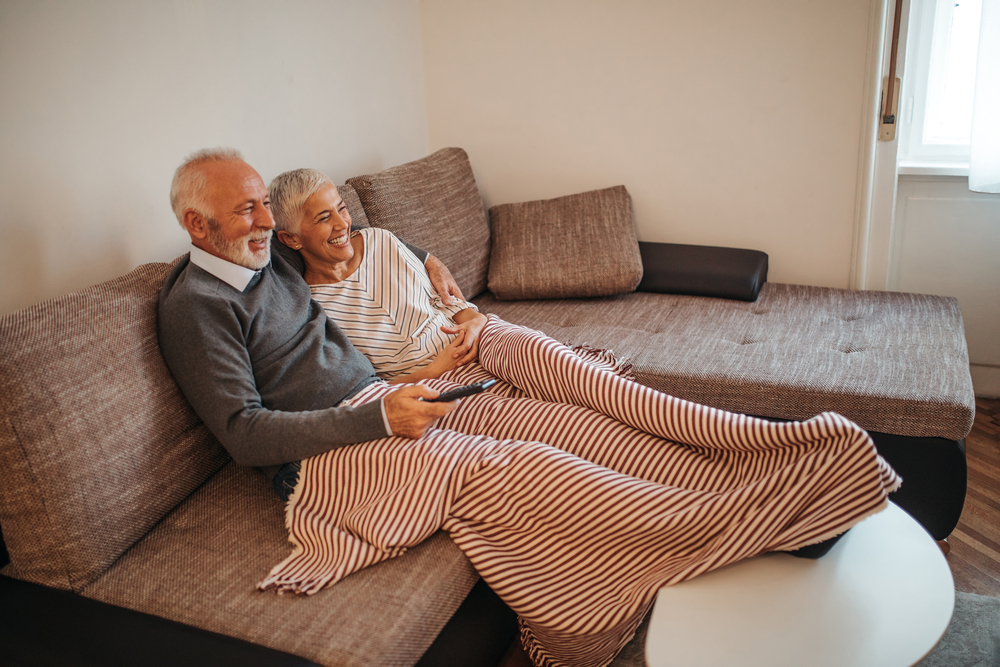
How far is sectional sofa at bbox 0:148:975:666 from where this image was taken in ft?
3.94

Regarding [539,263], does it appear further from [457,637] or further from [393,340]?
[457,637]

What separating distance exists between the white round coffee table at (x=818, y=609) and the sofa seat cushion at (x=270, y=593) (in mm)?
384

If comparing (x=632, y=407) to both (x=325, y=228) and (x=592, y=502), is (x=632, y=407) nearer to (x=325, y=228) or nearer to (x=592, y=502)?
(x=592, y=502)

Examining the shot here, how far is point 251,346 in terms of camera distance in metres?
1.56

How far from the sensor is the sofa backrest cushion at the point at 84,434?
4.19 ft

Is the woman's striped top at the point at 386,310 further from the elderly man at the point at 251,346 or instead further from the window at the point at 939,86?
the window at the point at 939,86

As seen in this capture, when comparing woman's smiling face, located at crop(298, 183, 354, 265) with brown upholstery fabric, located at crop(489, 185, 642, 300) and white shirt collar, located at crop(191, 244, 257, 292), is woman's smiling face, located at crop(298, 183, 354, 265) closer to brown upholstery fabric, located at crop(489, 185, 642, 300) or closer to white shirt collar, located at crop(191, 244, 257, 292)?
white shirt collar, located at crop(191, 244, 257, 292)

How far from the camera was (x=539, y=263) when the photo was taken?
2.63 metres

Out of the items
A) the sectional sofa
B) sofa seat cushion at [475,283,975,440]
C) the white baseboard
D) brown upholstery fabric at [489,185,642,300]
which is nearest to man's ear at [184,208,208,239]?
the sectional sofa

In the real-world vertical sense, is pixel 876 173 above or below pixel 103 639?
above

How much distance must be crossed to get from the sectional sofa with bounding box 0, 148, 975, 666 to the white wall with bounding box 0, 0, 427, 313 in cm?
27

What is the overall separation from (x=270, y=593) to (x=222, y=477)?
42cm

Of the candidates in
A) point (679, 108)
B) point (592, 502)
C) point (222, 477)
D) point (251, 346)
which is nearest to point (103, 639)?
point (222, 477)

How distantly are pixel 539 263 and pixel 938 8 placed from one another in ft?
5.28
